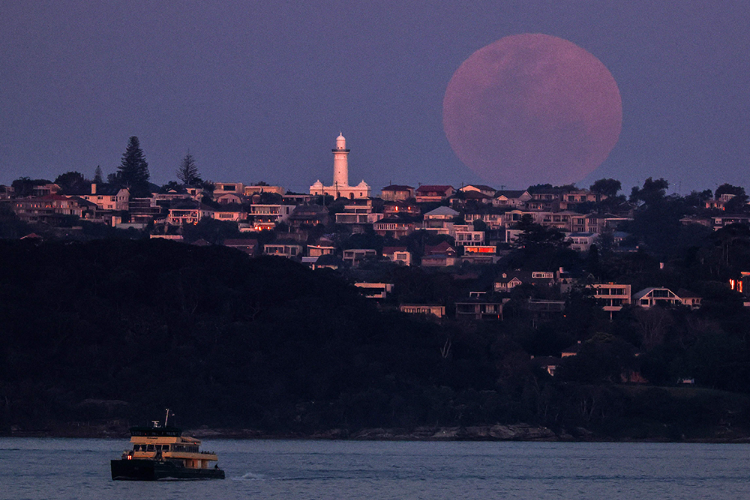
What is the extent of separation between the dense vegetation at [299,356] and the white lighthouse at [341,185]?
70355 mm

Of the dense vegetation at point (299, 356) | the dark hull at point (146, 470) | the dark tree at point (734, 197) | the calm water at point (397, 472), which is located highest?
the dark tree at point (734, 197)

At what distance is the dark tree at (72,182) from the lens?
165 metres

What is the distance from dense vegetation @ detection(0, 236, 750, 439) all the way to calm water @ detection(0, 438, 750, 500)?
4729 mm

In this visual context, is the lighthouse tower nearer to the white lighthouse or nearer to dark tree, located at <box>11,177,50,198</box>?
the white lighthouse

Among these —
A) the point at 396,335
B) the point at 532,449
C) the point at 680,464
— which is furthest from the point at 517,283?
A: the point at 680,464

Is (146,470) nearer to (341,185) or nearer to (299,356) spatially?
(299,356)

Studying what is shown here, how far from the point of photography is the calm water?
47.8 metres

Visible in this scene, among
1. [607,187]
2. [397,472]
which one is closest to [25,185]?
[607,187]

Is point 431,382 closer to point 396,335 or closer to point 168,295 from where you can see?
point 396,335

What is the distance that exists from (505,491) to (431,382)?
32508mm

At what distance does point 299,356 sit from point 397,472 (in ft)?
97.7

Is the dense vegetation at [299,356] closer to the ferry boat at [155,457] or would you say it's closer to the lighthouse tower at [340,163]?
the ferry boat at [155,457]

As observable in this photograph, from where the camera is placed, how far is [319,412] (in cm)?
8062

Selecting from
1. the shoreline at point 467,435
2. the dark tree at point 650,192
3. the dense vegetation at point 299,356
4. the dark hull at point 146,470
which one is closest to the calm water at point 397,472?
the dark hull at point 146,470
